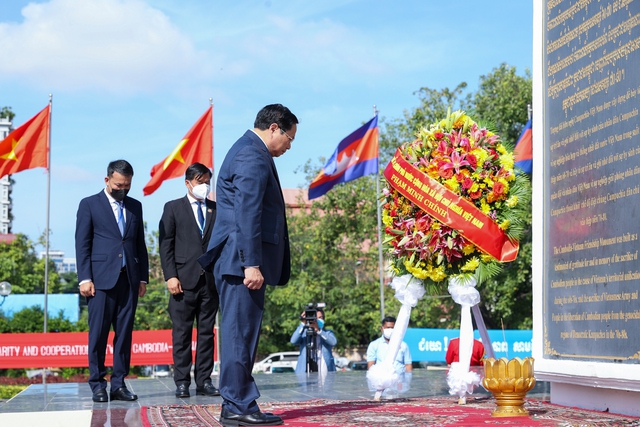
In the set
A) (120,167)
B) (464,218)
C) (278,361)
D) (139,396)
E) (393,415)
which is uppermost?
(120,167)

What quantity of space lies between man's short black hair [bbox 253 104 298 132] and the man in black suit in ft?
6.98

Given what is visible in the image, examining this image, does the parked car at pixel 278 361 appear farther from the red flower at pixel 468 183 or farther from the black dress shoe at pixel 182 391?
the red flower at pixel 468 183

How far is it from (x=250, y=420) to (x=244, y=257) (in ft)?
3.12

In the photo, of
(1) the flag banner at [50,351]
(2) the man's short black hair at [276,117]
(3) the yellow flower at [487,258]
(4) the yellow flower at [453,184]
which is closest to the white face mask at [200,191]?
(2) the man's short black hair at [276,117]

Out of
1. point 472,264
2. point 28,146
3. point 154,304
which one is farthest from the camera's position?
point 154,304

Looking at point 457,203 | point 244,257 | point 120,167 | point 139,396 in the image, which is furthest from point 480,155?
point 139,396

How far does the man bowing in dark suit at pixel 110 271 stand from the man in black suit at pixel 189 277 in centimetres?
35

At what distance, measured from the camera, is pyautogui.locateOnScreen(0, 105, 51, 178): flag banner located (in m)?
16.5

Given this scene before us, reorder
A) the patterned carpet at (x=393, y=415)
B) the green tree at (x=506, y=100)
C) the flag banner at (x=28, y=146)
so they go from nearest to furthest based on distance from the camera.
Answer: the patterned carpet at (x=393, y=415)
the flag banner at (x=28, y=146)
the green tree at (x=506, y=100)

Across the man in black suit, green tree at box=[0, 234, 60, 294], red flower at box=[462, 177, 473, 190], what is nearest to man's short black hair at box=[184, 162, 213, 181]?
the man in black suit

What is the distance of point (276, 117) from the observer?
202 inches

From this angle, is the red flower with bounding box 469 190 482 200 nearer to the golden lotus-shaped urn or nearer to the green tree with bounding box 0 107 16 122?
the golden lotus-shaped urn

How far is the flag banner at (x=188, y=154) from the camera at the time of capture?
16641 millimetres

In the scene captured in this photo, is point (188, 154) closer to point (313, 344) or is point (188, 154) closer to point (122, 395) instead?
point (313, 344)
